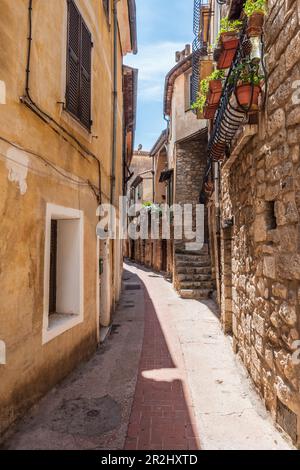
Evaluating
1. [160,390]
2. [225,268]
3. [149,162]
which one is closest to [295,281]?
[160,390]

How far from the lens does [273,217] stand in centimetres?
376

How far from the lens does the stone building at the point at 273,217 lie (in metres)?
3.04

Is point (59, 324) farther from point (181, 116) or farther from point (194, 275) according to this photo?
point (181, 116)

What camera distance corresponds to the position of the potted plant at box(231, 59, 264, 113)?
3.79 meters

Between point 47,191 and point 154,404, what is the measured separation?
10.1ft

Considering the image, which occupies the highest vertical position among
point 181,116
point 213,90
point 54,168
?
point 181,116

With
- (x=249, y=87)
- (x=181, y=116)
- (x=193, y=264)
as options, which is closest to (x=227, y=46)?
(x=249, y=87)

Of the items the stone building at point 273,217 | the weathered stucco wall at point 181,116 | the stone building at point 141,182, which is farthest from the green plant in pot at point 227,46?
the stone building at point 141,182

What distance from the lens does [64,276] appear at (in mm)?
5070

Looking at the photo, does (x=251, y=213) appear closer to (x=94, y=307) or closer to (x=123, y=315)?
(x=94, y=307)

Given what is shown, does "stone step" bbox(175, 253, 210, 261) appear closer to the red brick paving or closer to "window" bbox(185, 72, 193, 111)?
"window" bbox(185, 72, 193, 111)

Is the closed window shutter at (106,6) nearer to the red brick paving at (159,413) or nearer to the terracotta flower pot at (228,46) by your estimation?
the terracotta flower pot at (228,46)

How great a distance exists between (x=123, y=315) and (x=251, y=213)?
565 centimetres

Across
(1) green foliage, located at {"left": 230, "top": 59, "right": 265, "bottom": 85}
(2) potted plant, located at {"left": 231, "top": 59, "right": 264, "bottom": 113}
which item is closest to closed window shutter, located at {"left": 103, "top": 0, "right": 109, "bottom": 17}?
(1) green foliage, located at {"left": 230, "top": 59, "right": 265, "bottom": 85}
